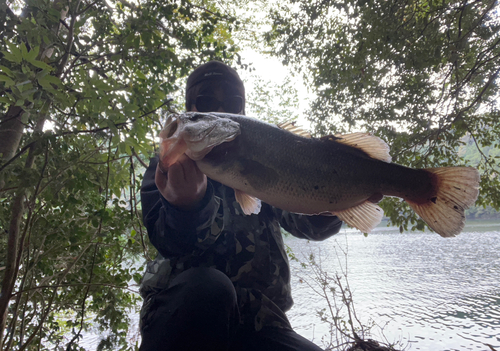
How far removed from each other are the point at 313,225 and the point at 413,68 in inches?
199

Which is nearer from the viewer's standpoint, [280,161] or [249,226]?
[280,161]

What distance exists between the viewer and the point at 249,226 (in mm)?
2193

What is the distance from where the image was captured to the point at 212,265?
6.45ft

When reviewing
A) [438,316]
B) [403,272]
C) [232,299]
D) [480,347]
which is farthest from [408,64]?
[403,272]

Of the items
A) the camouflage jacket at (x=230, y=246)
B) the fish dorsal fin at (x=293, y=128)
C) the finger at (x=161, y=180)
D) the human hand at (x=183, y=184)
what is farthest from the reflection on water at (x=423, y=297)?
the finger at (x=161, y=180)

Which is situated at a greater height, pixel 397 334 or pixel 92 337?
pixel 92 337

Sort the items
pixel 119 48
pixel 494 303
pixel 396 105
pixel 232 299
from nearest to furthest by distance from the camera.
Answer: pixel 232 299 < pixel 119 48 < pixel 396 105 < pixel 494 303

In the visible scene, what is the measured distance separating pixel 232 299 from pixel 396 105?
18.8 feet

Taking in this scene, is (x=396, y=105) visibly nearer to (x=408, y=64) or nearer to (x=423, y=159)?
(x=408, y=64)

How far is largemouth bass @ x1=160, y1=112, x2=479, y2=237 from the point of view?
Result: 1659 mm

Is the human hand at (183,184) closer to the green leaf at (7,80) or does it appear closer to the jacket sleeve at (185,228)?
the jacket sleeve at (185,228)

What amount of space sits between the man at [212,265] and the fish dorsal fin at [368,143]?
0.57 meters

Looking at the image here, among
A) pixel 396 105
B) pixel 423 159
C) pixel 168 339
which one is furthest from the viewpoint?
pixel 396 105

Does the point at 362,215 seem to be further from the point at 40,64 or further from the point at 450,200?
the point at 40,64
